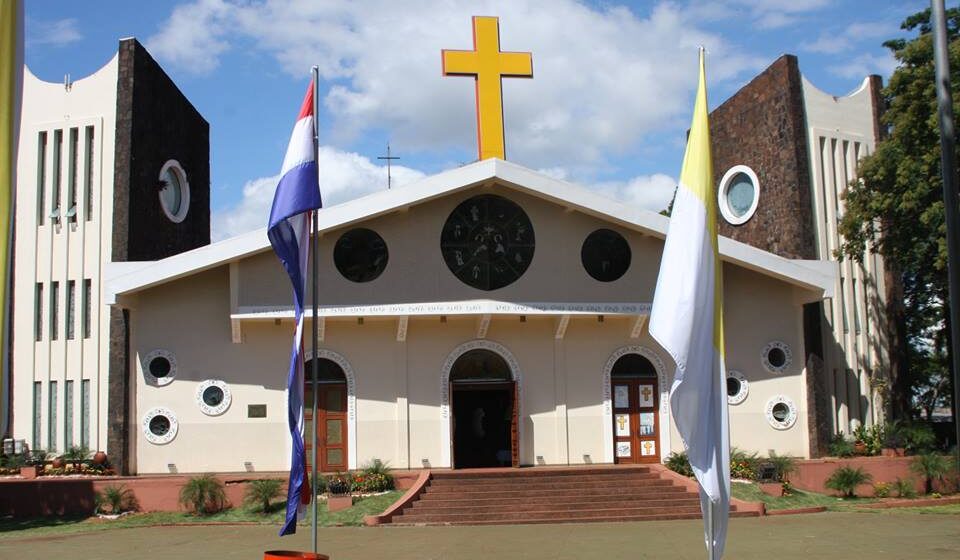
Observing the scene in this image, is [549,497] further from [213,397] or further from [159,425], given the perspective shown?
[159,425]

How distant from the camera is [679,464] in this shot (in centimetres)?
1958

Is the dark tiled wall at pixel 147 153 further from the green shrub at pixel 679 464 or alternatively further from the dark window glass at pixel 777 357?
the dark window glass at pixel 777 357

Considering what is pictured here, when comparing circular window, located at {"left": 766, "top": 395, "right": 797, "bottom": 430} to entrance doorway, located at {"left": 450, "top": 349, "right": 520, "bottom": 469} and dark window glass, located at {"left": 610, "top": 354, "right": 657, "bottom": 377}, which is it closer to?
dark window glass, located at {"left": 610, "top": 354, "right": 657, "bottom": 377}

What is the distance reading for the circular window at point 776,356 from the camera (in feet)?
71.5

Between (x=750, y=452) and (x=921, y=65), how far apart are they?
872cm

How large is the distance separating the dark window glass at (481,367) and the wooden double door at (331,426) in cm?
242

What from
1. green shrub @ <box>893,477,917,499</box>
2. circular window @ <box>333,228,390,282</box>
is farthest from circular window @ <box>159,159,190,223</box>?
green shrub @ <box>893,477,917,499</box>

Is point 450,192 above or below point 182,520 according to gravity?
above

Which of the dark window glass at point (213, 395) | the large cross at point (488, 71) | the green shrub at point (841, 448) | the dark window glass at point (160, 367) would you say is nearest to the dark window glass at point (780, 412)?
the green shrub at point (841, 448)

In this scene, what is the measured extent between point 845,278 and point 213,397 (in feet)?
48.2

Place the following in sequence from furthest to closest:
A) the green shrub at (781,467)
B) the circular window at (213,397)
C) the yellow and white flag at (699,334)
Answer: the circular window at (213,397)
the green shrub at (781,467)
the yellow and white flag at (699,334)

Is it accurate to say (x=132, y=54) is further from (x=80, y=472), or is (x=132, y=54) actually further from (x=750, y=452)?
(x=750, y=452)

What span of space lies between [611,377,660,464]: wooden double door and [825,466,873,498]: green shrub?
360cm

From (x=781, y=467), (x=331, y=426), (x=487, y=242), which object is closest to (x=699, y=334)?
(x=781, y=467)
